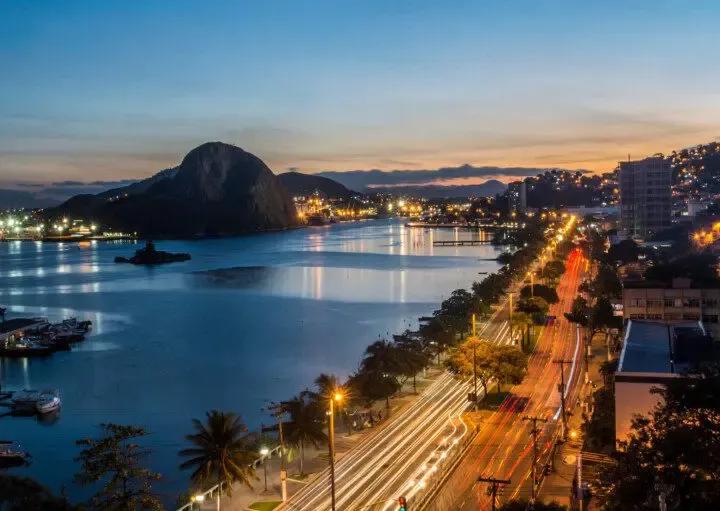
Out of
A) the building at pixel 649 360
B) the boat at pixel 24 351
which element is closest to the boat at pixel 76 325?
the boat at pixel 24 351

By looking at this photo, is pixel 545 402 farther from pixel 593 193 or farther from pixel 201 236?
pixel 593 193

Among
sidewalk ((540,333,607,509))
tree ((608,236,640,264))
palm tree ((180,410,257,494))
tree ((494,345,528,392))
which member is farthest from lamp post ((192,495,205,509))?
tree ((608,236,640,264))

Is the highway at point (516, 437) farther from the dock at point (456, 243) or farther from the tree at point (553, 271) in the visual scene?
the dock at point (456, 243)

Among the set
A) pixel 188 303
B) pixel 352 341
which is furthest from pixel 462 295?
pixel 188 303

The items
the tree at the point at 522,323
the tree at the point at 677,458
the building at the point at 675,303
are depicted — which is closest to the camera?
the tree at the point at 677,458

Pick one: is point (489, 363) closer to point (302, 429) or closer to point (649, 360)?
point (649, 360)

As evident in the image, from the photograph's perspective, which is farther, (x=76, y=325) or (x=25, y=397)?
(x=76, y=325)

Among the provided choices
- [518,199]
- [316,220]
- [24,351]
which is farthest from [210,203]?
[24,351]
